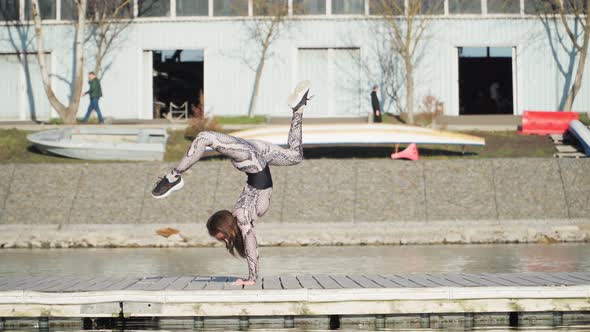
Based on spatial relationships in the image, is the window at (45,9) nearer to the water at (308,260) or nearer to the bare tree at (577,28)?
the bare tree at (577,28)

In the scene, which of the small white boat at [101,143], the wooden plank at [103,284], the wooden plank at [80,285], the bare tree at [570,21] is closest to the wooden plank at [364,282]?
the wooden plank at [103,284]

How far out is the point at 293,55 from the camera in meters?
35.5

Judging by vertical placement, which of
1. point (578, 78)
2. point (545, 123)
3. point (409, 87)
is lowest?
point (545, 123)

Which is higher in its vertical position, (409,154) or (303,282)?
(409,154)

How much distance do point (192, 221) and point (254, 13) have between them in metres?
16.6

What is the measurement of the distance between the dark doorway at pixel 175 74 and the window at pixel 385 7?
6.11 meters

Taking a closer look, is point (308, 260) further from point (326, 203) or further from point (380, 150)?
point (380, 150)

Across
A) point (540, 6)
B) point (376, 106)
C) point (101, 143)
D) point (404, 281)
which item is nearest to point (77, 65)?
point (101, 143)

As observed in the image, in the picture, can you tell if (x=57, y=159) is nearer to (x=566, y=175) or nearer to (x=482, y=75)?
(x=566, y=175)

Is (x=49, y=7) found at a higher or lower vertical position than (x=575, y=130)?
higher

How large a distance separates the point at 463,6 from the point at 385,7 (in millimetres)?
2887

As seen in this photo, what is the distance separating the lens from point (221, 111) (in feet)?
117

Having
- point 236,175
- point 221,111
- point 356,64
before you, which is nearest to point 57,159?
point 236,175

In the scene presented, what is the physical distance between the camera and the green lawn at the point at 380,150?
2505cm
